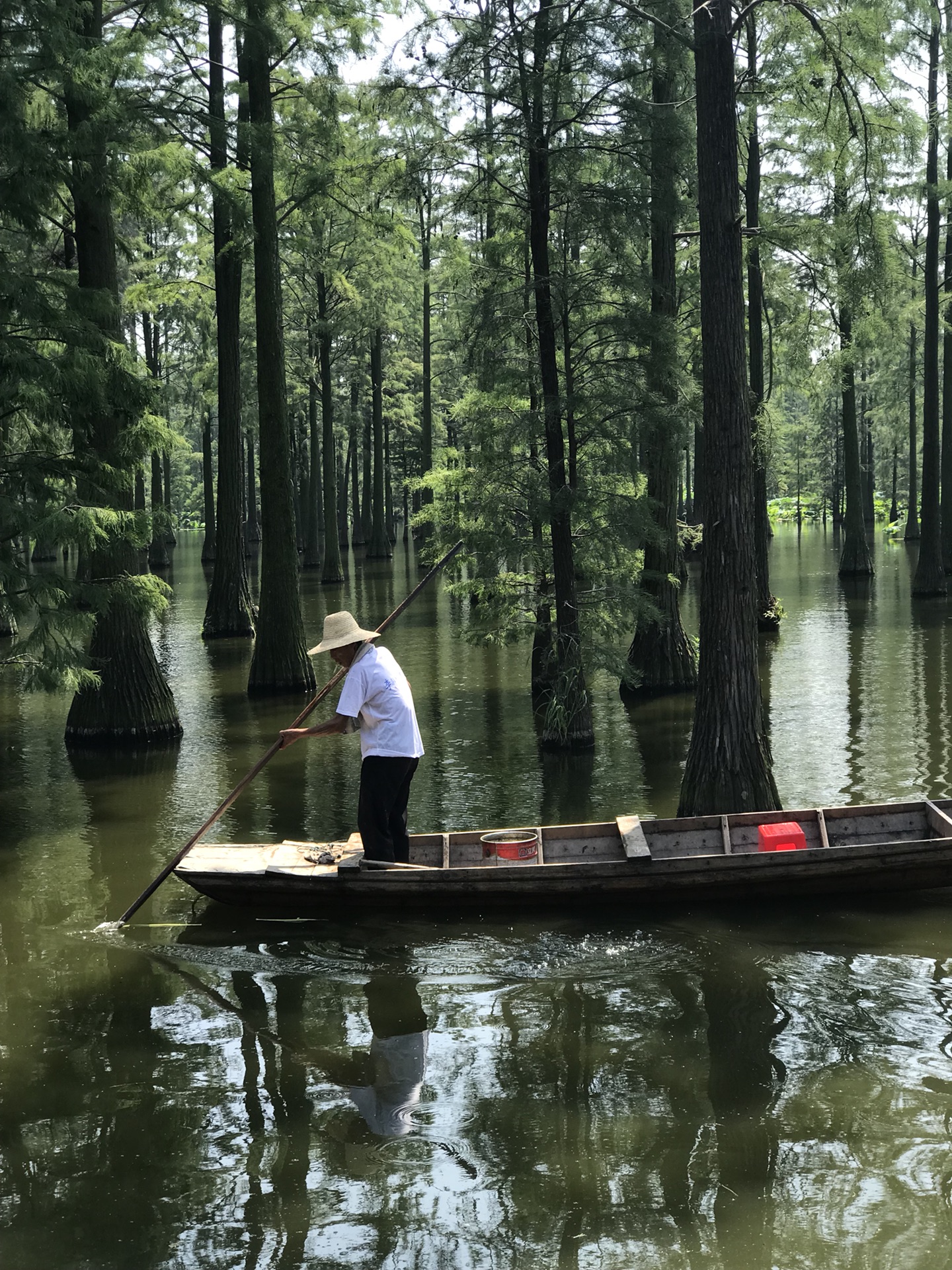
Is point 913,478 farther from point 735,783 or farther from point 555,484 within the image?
point 735,783

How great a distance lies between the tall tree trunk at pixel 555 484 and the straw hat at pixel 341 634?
492cm

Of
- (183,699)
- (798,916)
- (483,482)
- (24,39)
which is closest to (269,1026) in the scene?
(798,916)

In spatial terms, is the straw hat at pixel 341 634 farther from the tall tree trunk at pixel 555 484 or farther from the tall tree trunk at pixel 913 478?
the tall tree trunk at pixel 913 478

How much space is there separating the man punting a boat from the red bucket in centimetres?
77

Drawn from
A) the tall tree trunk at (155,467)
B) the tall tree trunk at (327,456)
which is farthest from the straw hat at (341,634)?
the tall tree trunk at (155,467)

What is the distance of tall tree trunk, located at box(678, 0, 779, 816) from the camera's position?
30.2 feet

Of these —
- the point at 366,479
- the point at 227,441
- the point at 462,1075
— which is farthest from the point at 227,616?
the point at 366,479

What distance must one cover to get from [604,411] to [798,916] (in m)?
6.90

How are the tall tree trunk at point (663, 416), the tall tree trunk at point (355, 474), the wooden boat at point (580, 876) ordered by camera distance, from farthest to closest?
the tall tree trunk at point (355, 474), the tall tree trunk at point (663, 416), the wooden boat at point (580, 876)

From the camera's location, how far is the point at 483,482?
13.5m

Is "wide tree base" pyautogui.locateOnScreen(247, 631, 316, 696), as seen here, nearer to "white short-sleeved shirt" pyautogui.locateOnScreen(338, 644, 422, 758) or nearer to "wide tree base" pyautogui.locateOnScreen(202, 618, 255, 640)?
"wide tree base" pyautogui.locateOnScreen(202, 618, 255, 640)

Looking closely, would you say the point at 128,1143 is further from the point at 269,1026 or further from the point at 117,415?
the point at 117,415

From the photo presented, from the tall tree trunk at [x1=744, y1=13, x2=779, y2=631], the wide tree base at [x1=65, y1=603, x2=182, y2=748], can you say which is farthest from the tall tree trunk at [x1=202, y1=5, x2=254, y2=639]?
the tall tree trunk at [x1=744, y1=13, x2=779, y2=631]

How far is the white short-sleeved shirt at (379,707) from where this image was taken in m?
8.20
